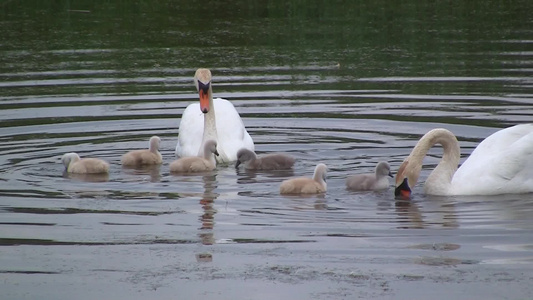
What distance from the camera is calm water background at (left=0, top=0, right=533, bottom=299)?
7867 mm

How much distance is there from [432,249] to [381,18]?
16.9 meters

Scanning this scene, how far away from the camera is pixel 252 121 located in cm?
1570

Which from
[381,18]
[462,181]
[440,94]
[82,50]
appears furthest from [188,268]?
[381,18]

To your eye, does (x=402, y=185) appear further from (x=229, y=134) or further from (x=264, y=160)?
(x=229, y=134)

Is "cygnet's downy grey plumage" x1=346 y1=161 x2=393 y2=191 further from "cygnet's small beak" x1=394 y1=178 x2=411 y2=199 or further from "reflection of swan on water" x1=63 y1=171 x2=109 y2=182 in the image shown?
"reflection of swan on water" x1=63 y1=171 x2=109 y2=182

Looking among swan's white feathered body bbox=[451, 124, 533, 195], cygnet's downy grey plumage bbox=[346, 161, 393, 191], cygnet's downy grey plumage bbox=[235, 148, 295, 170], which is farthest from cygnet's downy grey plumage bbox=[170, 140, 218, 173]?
swan's white feathered body bbox=[451, 124, 533, 195]

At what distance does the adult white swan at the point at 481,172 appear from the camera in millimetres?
10859

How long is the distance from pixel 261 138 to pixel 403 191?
13.5 ft

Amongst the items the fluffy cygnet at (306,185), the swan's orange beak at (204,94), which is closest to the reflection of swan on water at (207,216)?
the fluffy cygnet at (306,185)

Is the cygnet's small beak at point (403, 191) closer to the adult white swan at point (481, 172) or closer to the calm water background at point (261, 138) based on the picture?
the adult white swan at point (481, 172)

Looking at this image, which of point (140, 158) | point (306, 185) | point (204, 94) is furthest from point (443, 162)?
point (204, 94)

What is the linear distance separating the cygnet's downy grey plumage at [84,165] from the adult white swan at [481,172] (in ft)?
10.7

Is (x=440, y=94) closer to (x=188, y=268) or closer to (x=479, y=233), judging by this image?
(x=479, y=233)

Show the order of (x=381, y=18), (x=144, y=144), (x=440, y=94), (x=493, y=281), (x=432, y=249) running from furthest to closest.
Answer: (x=381, y=18)
(x=440, y=94)
(x=144, y=144)
(x=432, y=249)
(x=493, y=281)
